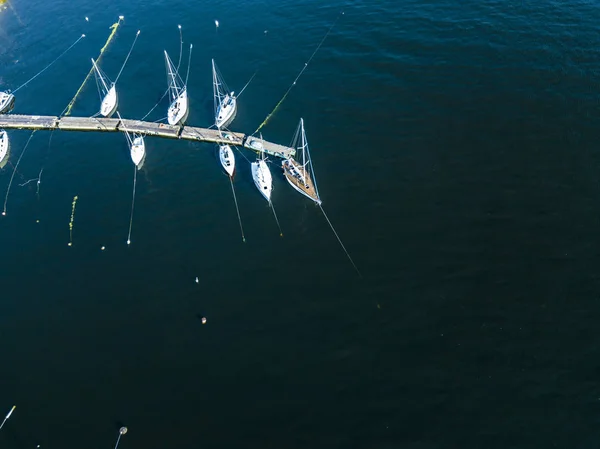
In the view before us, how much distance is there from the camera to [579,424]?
182 ft

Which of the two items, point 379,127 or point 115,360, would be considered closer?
point 115,360

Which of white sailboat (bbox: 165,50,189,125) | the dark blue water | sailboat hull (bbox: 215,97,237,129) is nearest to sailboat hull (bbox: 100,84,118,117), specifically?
the dark blue water

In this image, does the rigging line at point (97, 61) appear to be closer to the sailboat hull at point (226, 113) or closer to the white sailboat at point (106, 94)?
the white sailboat at point (106, 94)

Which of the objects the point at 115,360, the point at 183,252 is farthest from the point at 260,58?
the point at 115,360

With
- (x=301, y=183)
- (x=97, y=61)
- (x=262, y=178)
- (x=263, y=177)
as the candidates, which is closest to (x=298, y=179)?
(x=301, y=183)

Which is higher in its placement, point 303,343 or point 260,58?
point 260,58

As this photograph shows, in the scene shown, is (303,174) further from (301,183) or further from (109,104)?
(109,104)

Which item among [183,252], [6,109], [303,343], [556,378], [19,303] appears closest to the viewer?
[556,378]

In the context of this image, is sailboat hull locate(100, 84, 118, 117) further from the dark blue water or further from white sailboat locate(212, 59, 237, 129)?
white sailboat locate(212, 59, 237, 129)

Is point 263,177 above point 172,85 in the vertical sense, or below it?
below

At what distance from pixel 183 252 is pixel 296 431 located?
3650cm

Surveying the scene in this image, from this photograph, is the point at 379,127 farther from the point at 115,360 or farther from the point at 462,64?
the point at 115,360

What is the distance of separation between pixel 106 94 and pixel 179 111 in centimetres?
2361

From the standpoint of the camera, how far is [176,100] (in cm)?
10500
